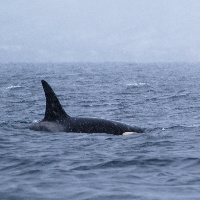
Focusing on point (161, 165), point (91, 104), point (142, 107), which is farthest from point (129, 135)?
point (91, 104)

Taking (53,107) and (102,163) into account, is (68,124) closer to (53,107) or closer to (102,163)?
(53,107)

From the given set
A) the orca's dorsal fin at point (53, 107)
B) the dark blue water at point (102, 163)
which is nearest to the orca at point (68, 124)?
the orca's dorsal fin at point (53, 107)

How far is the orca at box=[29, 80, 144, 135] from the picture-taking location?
13.1 meters

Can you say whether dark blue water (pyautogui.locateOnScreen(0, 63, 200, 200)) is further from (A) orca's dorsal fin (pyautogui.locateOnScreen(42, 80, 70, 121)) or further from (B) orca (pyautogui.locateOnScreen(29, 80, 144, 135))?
(A) orca's dorsal fin (pyautogui.locateOnScreen(42, 80, 70, 121))

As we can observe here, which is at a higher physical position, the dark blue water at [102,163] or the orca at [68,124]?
the orca at [68,124]

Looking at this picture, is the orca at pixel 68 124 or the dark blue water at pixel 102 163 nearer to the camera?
the dark blue water at pixel 102 163

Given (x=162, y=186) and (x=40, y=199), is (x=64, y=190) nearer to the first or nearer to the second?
(x=40, y=199)

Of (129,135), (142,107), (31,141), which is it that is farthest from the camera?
(142,107)

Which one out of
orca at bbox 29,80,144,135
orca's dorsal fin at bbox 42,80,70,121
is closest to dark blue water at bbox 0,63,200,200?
orca at bbox 29,80,144,135

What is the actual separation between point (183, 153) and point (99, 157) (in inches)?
75.3

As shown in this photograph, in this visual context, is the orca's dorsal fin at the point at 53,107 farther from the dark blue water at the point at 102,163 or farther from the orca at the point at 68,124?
the dark blue water at the point at 102,163

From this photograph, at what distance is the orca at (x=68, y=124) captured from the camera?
1315cm

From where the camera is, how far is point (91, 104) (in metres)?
23.3

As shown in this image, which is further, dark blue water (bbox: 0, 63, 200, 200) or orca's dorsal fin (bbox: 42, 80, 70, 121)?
orca's dorsal fin (bbox: 42, 80, 70, 121)
